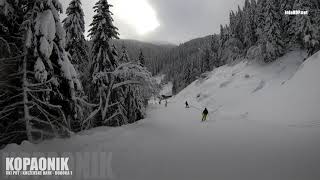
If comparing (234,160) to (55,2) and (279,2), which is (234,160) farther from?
(279,2)

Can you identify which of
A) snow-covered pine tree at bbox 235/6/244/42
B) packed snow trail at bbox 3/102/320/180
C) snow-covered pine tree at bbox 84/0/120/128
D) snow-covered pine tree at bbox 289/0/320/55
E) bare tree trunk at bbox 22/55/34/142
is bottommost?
packed snow trail at bbox 3/102/320/180

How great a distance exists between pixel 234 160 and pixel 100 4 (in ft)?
56.7

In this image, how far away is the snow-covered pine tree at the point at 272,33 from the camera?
159 feet

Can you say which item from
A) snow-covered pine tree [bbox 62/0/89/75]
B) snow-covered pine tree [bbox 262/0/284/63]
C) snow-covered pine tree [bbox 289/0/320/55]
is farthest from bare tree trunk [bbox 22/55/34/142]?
snow-covered pine tree [bbox 262/0/284/63]

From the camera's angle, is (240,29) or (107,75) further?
(240,29)

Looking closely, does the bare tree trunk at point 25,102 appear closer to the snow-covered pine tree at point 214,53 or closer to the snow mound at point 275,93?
the snow mound at point 275,93

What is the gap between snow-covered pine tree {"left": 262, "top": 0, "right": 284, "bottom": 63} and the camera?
48469mm

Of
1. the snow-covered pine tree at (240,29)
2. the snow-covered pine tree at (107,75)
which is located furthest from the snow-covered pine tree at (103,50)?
the snow-covered pine tree at (240,29)

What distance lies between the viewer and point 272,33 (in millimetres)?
48719

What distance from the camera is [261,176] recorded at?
7.95 meters

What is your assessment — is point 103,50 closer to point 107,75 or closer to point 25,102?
point 107,75

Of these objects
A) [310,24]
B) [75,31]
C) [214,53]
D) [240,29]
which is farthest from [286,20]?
[214,53]

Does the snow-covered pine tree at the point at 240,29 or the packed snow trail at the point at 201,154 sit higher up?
the snow-covered pine tree at the point at 240,29

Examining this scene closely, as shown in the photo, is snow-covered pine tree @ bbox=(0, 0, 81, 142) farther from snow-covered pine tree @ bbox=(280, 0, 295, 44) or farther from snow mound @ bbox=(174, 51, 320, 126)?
snow-covered pine tree @ bbox=(280, 0, 295, 44)
